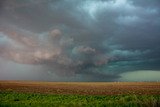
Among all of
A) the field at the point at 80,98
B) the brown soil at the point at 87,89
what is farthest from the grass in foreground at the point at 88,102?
the brown soil at the point at 87,89

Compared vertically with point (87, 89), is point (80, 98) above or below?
below

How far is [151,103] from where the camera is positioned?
2539 cm

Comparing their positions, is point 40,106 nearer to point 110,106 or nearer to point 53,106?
point 53,106

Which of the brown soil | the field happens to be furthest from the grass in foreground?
the brown soil

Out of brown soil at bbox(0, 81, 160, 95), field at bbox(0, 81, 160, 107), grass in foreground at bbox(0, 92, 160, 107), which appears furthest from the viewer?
brown soil at bbox(0, 81, 160, 95)

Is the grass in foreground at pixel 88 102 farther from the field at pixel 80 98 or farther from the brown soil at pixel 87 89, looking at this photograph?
the brown soil at pixel 87 89

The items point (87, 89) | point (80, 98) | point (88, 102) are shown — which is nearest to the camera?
point (88, 102)

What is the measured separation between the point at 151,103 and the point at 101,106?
14.3ft

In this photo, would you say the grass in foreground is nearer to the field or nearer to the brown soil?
the field

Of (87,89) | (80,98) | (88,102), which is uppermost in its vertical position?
(87,89)

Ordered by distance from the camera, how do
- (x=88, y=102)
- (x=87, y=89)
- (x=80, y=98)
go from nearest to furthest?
(x=88, y=102), (x=80, y=98), (x=87, y=89)

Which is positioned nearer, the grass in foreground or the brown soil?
the grass in foreground

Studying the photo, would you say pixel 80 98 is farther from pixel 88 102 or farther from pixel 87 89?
pixel 87 89

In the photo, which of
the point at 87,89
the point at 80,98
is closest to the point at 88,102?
the point at 80,98
